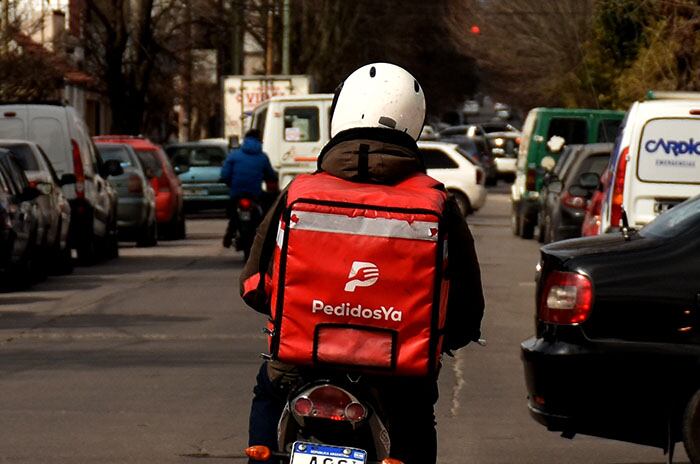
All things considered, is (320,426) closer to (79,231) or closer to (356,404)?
(356,404)

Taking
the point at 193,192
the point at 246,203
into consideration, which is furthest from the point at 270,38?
the point at 246,203

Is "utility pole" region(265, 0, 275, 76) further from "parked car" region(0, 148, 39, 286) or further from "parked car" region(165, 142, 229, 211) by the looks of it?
"parked car" region(0, 148, 39, 286)

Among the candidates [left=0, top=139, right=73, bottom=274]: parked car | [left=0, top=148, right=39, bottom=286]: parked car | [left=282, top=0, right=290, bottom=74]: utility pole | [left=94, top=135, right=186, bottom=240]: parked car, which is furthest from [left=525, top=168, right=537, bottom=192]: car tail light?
[left=282, top=0, right=290, bottom=74]: utility pole

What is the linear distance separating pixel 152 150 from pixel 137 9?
21.1 m

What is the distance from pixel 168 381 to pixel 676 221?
392 cm

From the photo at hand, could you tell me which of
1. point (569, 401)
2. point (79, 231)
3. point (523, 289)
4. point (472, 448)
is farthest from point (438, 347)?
point (79, 231)

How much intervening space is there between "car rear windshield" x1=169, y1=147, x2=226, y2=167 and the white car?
4.23 m

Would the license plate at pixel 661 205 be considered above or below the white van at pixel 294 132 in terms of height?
above

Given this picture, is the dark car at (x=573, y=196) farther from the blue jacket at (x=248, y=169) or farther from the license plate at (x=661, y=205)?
the license plate at (x=661, y=205)

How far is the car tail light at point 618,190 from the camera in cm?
1495

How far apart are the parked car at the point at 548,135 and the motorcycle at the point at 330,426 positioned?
84.7 feet

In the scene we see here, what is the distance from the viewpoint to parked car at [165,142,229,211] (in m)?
37.8

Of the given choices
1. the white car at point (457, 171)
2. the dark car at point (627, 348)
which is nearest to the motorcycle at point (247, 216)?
the white car at point (457, 171)

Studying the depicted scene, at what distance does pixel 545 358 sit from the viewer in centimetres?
812
